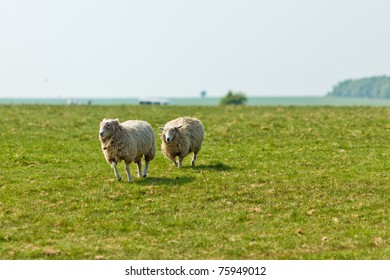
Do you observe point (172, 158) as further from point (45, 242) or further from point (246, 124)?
point (246, 124)

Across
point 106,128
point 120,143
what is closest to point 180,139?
point 120,143

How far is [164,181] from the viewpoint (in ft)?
62.9

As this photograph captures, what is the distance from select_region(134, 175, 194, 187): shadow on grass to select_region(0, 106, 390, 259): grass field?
30 mm

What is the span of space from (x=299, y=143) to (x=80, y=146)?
9498mm

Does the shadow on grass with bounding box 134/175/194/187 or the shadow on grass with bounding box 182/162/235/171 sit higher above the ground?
the shadow on grass with bounding box 182/162/235/171

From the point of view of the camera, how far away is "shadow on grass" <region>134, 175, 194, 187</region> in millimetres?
18719

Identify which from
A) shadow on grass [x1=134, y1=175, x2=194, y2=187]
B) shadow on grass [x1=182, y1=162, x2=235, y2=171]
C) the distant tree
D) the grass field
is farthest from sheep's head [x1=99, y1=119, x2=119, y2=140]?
the distant tree

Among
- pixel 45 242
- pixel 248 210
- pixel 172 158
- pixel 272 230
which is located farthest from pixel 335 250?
pixel 172 158

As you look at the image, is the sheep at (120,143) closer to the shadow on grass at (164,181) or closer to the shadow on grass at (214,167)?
the shadow on grass at (164,181)

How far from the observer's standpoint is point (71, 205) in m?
16.5

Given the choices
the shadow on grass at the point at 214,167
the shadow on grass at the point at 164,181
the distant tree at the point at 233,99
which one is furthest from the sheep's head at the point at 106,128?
the distant tree at the point at 233,99

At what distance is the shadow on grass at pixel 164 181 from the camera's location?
18719 millimetres

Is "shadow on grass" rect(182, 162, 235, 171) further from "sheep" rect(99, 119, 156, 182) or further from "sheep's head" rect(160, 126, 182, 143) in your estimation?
"sheep" rect(99, 119, 156, 182)

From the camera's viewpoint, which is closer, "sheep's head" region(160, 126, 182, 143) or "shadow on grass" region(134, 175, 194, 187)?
"shadow on grass" region(134, 175, 194, 187)
